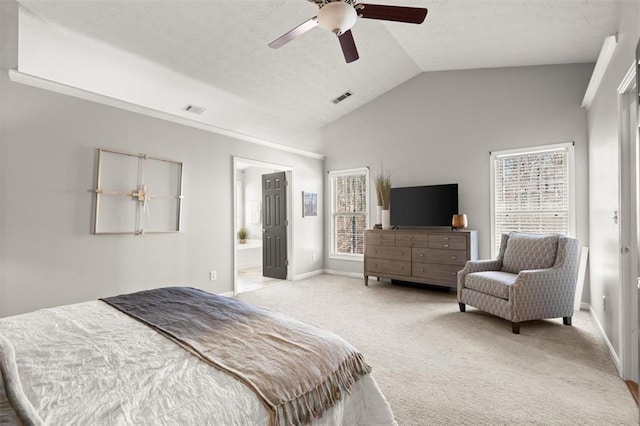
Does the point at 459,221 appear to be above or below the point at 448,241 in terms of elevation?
above

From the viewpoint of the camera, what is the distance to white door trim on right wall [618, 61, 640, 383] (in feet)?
7.12

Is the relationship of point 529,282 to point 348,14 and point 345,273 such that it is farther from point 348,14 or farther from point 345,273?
point 345,273

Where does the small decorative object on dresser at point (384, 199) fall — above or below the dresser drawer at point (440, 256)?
above

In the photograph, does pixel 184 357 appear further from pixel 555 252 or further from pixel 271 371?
pixel 555 252

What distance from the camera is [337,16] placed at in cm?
195

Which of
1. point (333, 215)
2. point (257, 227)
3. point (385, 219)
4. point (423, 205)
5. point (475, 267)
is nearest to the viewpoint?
point (475, 267)

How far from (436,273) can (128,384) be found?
419cm

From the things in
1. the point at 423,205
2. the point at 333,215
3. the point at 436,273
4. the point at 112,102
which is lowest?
the point at 436,273

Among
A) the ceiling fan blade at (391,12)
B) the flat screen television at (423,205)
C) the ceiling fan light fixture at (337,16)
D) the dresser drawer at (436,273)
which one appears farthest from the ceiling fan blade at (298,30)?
the dresser drawer at (436,273)

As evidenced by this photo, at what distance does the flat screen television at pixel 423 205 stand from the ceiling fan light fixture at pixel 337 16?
3.29 meters

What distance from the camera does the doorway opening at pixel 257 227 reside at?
5.16m

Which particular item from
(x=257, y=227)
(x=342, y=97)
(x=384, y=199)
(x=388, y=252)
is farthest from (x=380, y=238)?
(x=257, y=227)

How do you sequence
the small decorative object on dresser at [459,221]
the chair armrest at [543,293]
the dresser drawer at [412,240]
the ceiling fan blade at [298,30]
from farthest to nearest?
the dresser drawer at [412,240] → the small decorative object on dresser at [459,221] → the chair armrest at [543,293] → the ceiling fan blade at [298,30]

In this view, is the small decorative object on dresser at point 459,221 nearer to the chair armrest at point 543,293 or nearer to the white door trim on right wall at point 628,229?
the chair armrest at point 543,293
